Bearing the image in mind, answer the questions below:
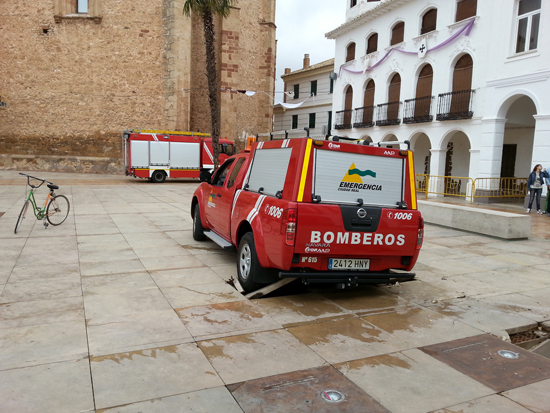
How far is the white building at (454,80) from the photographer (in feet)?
53.1

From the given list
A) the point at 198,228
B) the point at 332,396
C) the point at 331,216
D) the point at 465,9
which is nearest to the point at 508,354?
the point at 332,396

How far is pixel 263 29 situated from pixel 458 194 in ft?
74.9

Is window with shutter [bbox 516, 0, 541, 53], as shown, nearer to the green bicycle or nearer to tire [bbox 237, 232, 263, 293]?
tire [bbox 237, 232, 263, 293]

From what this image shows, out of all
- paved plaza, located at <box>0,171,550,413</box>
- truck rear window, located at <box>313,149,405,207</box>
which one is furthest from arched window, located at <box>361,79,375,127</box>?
truck rear window, located at <box>313,149,405,207</box>

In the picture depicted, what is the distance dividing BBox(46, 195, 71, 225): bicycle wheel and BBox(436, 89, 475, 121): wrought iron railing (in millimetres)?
15598

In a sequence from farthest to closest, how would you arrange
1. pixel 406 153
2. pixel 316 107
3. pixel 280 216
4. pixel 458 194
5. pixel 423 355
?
pixel 316 107, pixel 458 194, pixel 406 153, pixel 280 216, pixel 423 355

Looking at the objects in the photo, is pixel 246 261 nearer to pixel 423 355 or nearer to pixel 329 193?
pixel 329 193

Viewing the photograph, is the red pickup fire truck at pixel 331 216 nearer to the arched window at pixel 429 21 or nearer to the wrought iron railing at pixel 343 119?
the arched window at pixel 429 21

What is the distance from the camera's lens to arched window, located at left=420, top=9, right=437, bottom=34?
20.7m

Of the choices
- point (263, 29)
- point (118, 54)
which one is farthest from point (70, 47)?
point (263, 29)

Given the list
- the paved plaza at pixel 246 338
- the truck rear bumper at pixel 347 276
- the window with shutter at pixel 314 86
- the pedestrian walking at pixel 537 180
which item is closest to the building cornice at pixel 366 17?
the window with shutter at pixel 314 86

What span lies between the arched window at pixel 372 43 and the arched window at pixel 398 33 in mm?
1533

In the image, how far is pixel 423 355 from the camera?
12.8 feet

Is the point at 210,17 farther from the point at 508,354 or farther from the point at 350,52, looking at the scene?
the point at 508,354
